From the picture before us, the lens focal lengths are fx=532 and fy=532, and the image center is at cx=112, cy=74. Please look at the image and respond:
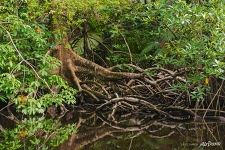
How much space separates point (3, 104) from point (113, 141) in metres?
4.35

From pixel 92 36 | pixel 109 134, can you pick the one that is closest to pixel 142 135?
pixel 109 134

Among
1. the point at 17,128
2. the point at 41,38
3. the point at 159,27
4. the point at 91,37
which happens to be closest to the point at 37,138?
the point at 17,128

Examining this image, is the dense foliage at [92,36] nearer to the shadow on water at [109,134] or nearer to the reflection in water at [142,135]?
the shadow on water at [109,134]

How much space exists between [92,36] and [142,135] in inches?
190

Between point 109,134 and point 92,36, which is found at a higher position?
point 92,36

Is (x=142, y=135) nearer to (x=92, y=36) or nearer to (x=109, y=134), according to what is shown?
(x=109, y=134)

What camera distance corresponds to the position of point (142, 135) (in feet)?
25.8

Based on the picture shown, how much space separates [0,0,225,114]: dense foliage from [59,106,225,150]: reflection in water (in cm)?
59

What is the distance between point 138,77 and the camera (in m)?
10.5

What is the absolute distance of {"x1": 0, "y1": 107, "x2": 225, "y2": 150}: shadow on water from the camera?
695 cm

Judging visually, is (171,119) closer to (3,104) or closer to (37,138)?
(37,138)

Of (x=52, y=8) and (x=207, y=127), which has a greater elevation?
(x=52, y=8)

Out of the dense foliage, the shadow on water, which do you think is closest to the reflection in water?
the shadow on water

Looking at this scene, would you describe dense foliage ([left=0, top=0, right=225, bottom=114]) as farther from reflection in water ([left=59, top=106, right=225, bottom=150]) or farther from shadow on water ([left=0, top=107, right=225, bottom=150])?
reflection in water ([left=59, top=106, right=225, bottom=150])
